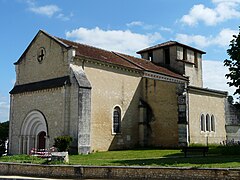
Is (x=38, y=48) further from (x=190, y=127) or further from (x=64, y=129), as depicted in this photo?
(x=190, y=127)

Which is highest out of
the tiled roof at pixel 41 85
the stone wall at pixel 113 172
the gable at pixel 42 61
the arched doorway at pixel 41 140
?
the gable at pixel 42 61

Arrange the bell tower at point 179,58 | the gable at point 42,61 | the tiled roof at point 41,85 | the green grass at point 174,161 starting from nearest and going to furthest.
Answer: the green grass at point 174,161, the tiled roof at point 41,85, the gable at point 42,61, the bell tower at point 179,58

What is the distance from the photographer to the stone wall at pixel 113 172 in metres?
12.0

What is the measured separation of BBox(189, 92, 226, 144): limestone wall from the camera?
1192 inches

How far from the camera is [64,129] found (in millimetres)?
24234

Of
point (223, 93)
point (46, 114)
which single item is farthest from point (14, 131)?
point (223, 93)

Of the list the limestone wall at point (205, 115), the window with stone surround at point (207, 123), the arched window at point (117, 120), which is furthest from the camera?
the window with stone surround at point (207, 123)

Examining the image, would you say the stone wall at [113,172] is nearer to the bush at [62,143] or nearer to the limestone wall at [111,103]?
the bush at [62,143]

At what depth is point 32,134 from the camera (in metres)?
27.4

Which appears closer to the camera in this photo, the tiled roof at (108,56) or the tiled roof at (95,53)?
the tiled roof at (95,53)

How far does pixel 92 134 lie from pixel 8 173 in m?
8.83

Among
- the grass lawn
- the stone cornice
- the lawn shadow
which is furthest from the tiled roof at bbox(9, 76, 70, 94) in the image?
the stone cornice

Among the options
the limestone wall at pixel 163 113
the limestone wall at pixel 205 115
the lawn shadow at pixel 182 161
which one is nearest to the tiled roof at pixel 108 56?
the limestone wall at pixel 163 113

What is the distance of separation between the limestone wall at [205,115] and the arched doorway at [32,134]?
13650 millimetres
